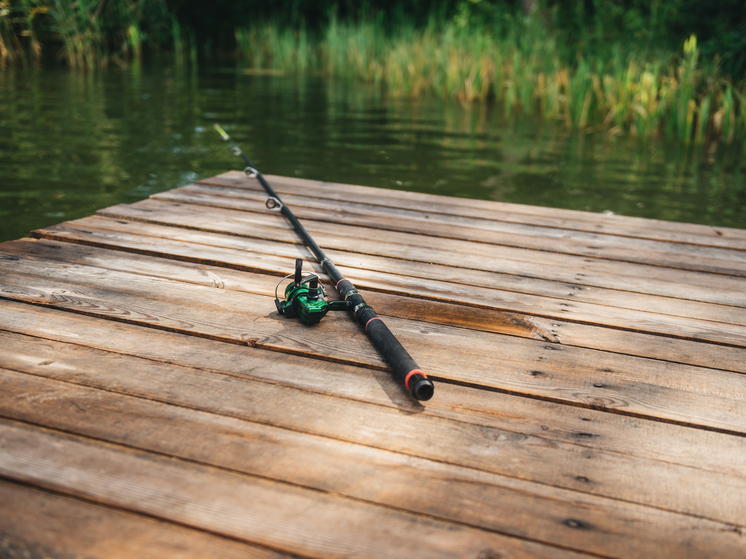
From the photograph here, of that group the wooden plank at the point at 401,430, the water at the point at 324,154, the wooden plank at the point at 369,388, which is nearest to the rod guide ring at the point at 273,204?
the wooden plank at the point at 369,388

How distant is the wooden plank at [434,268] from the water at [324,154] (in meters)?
1.57

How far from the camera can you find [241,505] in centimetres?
122

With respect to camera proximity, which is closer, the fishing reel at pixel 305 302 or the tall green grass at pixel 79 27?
the fishing reel at pixel 305 302

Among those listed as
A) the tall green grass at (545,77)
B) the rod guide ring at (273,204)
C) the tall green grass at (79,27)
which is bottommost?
the rod guide ring at (273,204)

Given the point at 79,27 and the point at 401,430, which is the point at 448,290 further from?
the point at 79,27

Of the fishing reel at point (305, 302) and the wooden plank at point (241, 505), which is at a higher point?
the fishing reel at point (305, 302)

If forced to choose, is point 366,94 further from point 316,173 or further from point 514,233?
point 514,233

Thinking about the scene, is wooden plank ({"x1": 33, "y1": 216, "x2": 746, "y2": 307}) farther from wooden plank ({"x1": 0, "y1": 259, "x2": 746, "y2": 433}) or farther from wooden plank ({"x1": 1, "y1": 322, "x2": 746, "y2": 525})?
wooden plank ({"x1": 1, "y1": 322, "x2": 746, "y2": 525})

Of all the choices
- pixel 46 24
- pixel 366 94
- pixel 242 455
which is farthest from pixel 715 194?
pixel 46 24

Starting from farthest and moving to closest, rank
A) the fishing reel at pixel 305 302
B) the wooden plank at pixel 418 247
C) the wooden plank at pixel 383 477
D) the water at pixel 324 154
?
the water at pixel 324 154 → the wooden plank at pixel 418 247 → the fishing reel at pixel 305 302 → the wooden plank at pixel 383 477

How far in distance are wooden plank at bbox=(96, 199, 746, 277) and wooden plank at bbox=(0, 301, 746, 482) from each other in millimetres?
1060

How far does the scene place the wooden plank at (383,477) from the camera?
1.20 meters

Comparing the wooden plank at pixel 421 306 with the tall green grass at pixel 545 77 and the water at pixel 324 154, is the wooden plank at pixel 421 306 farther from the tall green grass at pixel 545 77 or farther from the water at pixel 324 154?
the tall green grass at pixel 545 77

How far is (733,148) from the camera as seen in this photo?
7117 mm
